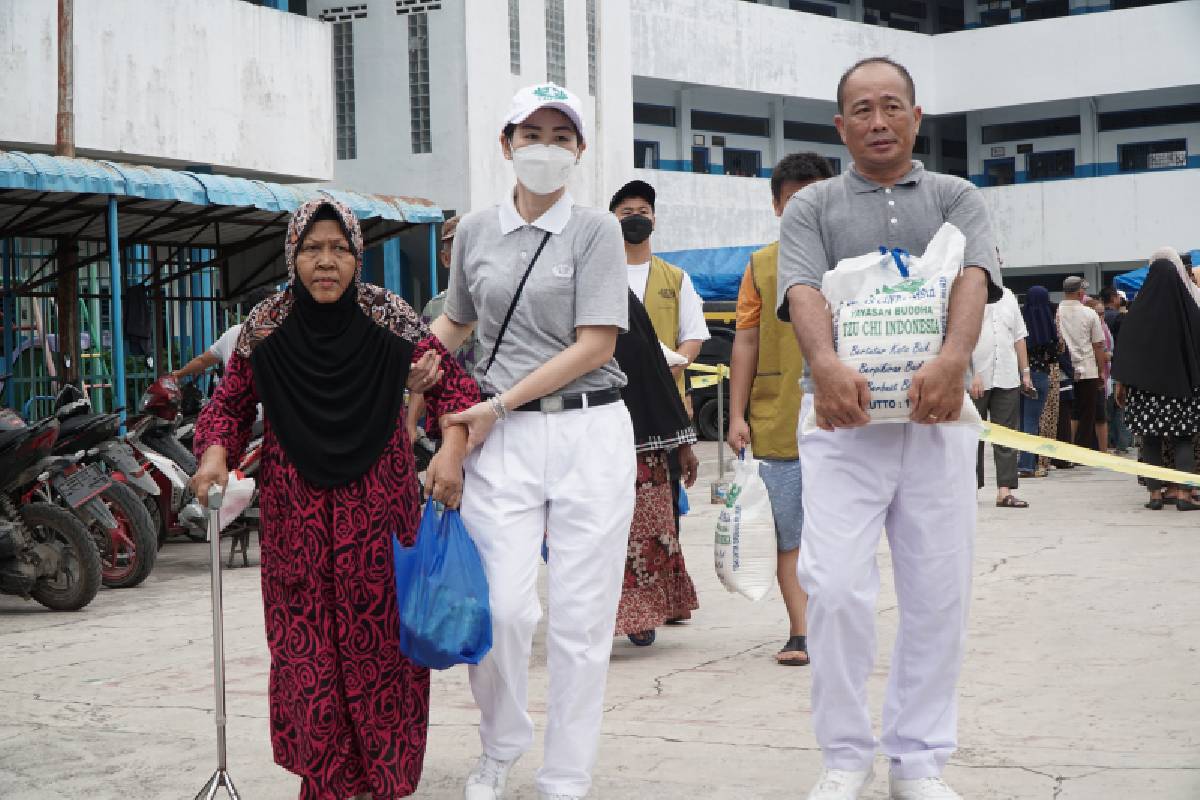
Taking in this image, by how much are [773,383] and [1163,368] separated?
20.8ft

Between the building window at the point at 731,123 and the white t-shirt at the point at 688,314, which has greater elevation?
the building window at the point at 731,123

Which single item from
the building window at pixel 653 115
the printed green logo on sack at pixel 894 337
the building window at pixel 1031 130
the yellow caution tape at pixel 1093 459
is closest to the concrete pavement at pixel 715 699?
the yellow caution tape at pixel 1093 459

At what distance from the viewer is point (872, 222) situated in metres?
4.08

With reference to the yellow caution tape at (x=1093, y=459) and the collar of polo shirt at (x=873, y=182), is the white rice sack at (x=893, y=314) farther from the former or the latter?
the yellow caution tape at (x=1093, y=459)

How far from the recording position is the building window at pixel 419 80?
23672mm

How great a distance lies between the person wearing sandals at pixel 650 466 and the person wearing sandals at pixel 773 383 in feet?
1.38

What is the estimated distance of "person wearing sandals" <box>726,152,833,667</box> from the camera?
5.89m

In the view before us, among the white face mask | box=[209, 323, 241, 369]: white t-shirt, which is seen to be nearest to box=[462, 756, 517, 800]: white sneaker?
the white face mask

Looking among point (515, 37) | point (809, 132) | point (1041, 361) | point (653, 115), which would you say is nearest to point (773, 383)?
point (1041, 361)

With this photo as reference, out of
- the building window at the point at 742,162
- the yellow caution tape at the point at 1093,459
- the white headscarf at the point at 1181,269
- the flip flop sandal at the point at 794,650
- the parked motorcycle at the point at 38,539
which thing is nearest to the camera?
the flip flop sandal at the point at 794,650

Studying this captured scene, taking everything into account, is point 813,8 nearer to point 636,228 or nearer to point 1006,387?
point 1006,387

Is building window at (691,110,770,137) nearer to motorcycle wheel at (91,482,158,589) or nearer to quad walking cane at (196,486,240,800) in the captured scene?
motorcycle wheel at (91,482,158,589)

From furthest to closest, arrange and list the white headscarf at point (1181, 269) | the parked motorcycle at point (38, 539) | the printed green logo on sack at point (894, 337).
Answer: the white headscarf at point (1181, 269)
the parked motorcycle at point (38, 539)
the printed green logo on sack at point (894, 337)

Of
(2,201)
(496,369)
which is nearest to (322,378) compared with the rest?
(496,369)
